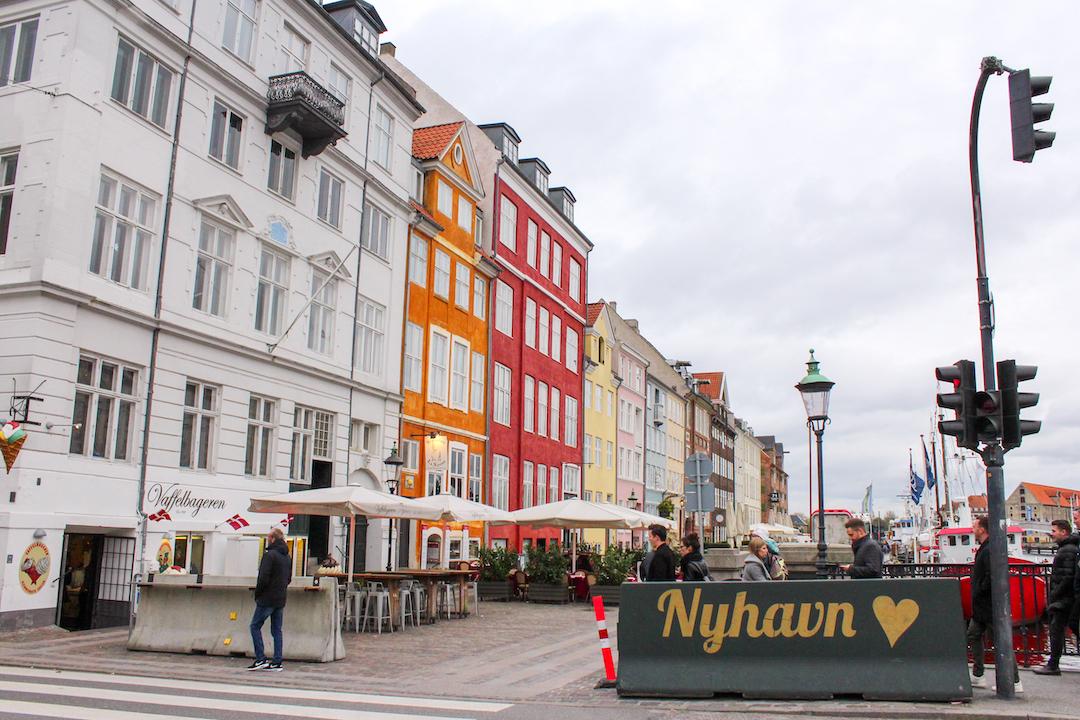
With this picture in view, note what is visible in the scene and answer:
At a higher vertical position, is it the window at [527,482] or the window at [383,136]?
the window at [383,136]

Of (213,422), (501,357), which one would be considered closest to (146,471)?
(213,422)

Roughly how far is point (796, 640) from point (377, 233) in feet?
65.6

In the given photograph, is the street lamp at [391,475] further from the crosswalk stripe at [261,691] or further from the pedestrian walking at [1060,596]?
the pedestrian walking at [1060,596]

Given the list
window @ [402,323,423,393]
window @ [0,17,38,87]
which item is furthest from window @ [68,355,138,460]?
window @ [402,323,423,393]

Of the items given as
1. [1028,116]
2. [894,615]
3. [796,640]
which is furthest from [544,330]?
[1028,116]

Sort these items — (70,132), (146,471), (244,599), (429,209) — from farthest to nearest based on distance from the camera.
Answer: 1. (429,209)
2. (146,471)
3. (70,132)
4. (244,599)

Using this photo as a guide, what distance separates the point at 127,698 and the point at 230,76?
14639 millimetres

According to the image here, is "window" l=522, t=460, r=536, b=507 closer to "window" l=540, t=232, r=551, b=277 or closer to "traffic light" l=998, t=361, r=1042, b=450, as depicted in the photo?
"window" l=540, t=232, r=551, b=277

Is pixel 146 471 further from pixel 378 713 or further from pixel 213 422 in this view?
pixel 378 713

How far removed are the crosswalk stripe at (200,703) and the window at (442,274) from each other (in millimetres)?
21676

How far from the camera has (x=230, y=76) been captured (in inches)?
799

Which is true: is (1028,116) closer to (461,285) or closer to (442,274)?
(442,274)

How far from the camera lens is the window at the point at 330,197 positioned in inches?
954

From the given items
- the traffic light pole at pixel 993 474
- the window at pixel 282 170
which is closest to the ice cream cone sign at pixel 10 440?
the window at pixel 282 170
